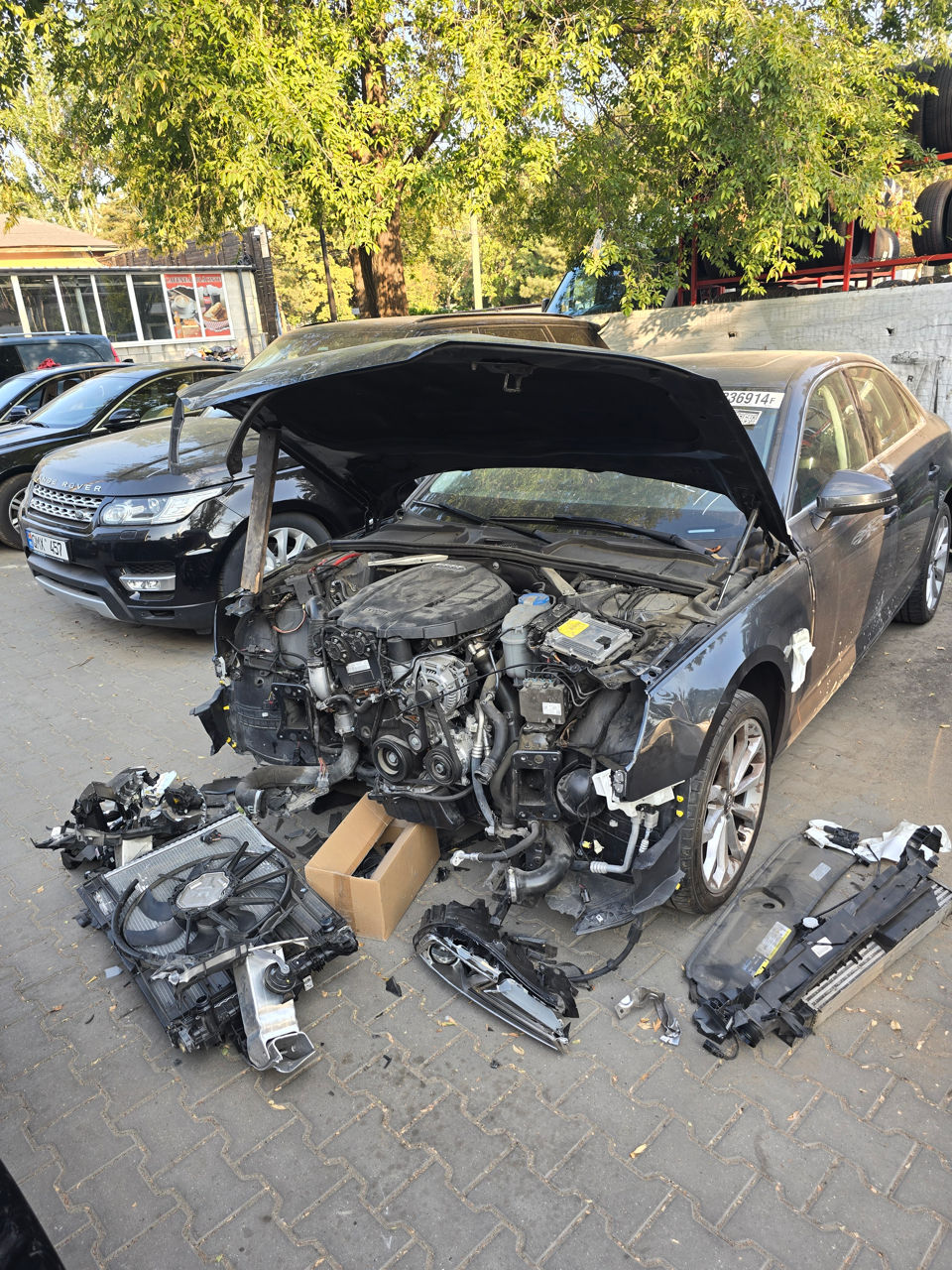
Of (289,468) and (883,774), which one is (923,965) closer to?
(883,774)

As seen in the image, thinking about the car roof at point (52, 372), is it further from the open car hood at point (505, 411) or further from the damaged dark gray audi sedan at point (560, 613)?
the damaged dark gray audi sedan at point (560, 613)

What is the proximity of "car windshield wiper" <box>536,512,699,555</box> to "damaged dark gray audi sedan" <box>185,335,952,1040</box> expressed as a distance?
0.05 ft

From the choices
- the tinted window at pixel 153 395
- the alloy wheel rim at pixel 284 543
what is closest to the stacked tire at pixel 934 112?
the alloy wheel rim at pixel 284 543

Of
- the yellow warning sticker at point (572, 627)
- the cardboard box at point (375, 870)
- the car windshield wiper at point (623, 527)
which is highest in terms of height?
the car windshield wiper at point (623, 527)

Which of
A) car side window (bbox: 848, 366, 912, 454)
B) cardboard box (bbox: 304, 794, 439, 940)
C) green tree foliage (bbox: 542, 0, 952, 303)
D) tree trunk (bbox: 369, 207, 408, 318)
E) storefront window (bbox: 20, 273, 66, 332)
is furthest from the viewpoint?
storefront window (bbox: 20, 273, 66, 332)

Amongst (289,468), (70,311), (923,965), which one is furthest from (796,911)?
(70,311)

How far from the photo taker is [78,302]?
21.7 m

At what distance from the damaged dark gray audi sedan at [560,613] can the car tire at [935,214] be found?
19.8 ft

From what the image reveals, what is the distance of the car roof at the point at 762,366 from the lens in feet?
12.3

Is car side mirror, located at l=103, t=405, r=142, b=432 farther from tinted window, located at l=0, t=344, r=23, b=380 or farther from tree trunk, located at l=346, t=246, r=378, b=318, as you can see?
tinted window, located at l=0, t=344, r=23, b=380

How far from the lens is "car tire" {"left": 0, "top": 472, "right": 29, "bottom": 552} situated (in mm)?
8820

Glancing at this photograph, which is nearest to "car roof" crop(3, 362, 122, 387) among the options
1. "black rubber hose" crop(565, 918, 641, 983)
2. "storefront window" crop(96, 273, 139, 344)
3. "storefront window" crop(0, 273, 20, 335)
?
"black rubber hose" crop(565, 918, 641, 983)

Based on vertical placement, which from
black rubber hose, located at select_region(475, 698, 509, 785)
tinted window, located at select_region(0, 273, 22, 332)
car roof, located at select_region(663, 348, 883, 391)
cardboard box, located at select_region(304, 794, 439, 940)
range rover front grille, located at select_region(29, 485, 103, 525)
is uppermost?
tinted window, located at select_region(0, 273, 22, 332)

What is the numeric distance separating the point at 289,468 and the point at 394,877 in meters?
3.42
